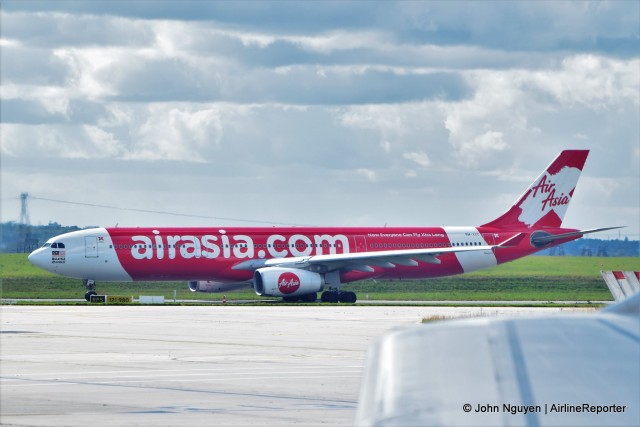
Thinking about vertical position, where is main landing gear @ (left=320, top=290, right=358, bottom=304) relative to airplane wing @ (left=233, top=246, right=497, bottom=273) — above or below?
below

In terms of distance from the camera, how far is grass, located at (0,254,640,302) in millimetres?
70062

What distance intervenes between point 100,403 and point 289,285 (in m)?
37.2

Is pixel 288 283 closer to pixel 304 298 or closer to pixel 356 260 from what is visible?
pixel 304 298

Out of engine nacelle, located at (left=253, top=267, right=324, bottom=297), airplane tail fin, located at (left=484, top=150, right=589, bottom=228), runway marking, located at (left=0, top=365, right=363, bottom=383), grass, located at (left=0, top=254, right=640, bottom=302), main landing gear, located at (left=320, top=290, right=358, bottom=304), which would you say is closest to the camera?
runway marking, located at (left=0, top=365, right=363, bottom=383)

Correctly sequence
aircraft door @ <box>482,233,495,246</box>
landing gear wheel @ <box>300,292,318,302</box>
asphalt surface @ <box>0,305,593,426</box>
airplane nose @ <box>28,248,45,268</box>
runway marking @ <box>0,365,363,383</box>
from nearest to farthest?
asphalt surface @ <box>0,305,593,426</box>, runway marking @ <box>0,365,363,383</box>, landing gear wheel @ <box>300,292,318,302</box>, airplane nose @ <box>28,248,45,268</box>, aircraft door @ <box>482,233,495,246</box>

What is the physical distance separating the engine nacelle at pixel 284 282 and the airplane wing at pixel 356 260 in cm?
117

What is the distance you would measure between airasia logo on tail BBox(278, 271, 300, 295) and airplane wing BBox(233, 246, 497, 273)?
1796mm

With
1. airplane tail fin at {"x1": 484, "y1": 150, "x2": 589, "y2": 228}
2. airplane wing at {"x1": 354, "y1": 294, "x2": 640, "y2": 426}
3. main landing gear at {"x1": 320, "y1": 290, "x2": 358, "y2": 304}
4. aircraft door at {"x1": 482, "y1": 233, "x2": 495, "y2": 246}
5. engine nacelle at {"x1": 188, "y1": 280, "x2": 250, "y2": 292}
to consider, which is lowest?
airplane wing at {"x1": 354, "y1": 294, "x2": 640, "y2": 426}

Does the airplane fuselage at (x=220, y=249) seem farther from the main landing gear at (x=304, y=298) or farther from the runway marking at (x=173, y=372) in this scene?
the runway marking at (x=173, y=372)

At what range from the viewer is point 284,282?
→ 51.1 metres

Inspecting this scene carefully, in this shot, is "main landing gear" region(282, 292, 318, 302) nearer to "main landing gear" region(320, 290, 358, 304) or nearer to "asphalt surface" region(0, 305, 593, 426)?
"main landing gear" region(320, 290, 358, 304)

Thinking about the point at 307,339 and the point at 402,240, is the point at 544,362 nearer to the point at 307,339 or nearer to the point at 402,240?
the point at 307,339

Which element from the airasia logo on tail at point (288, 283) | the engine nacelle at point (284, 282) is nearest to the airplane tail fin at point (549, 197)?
the engine nacelle at point (284, 282)

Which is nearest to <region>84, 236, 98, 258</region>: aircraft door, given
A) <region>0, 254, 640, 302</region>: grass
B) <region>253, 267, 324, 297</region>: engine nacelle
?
<region>253, 267, 324, 297</region>: engine nacelle
